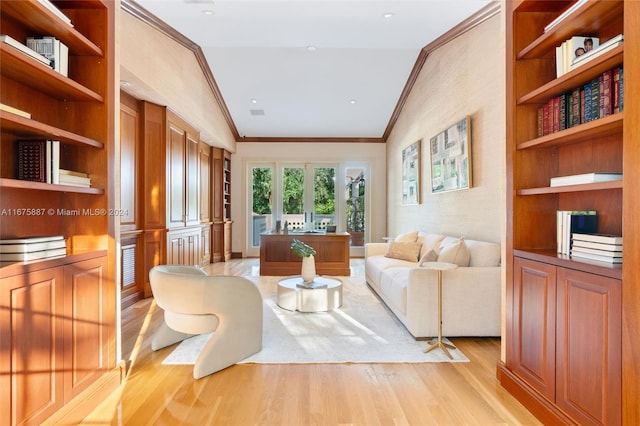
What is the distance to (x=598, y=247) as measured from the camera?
176 cm

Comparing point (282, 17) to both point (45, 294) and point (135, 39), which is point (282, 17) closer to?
point (135, 39)

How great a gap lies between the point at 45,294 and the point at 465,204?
413 cm

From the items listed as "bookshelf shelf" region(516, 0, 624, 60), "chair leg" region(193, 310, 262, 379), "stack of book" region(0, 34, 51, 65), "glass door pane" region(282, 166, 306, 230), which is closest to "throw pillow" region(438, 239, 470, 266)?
"bookshelf shelf" region(516, 0, 624, 60)

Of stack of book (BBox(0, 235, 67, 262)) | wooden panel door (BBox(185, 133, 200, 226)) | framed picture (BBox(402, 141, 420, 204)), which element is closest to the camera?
stack of book (BBox(0, 235, 67, 262))

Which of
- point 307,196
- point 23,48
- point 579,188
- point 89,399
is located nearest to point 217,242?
point 307,196

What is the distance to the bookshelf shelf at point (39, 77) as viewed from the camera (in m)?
1.62

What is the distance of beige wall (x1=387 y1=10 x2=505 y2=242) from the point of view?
140 inches

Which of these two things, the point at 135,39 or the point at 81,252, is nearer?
the point at 81,252

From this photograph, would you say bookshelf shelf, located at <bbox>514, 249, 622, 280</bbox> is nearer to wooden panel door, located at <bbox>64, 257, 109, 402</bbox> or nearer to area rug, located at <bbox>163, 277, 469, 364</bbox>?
area rug, located at <bbox>163, 277, 469, 364</bbox>

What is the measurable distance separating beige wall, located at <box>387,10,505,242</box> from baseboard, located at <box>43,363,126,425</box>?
2890 millimetres

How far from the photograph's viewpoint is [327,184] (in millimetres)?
8648

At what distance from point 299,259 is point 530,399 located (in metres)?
4.60

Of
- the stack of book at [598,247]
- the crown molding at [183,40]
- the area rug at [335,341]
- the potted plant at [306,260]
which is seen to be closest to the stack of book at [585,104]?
the stack of book at [598,247]

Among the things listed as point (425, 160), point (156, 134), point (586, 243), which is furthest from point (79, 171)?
point (425, 160)
